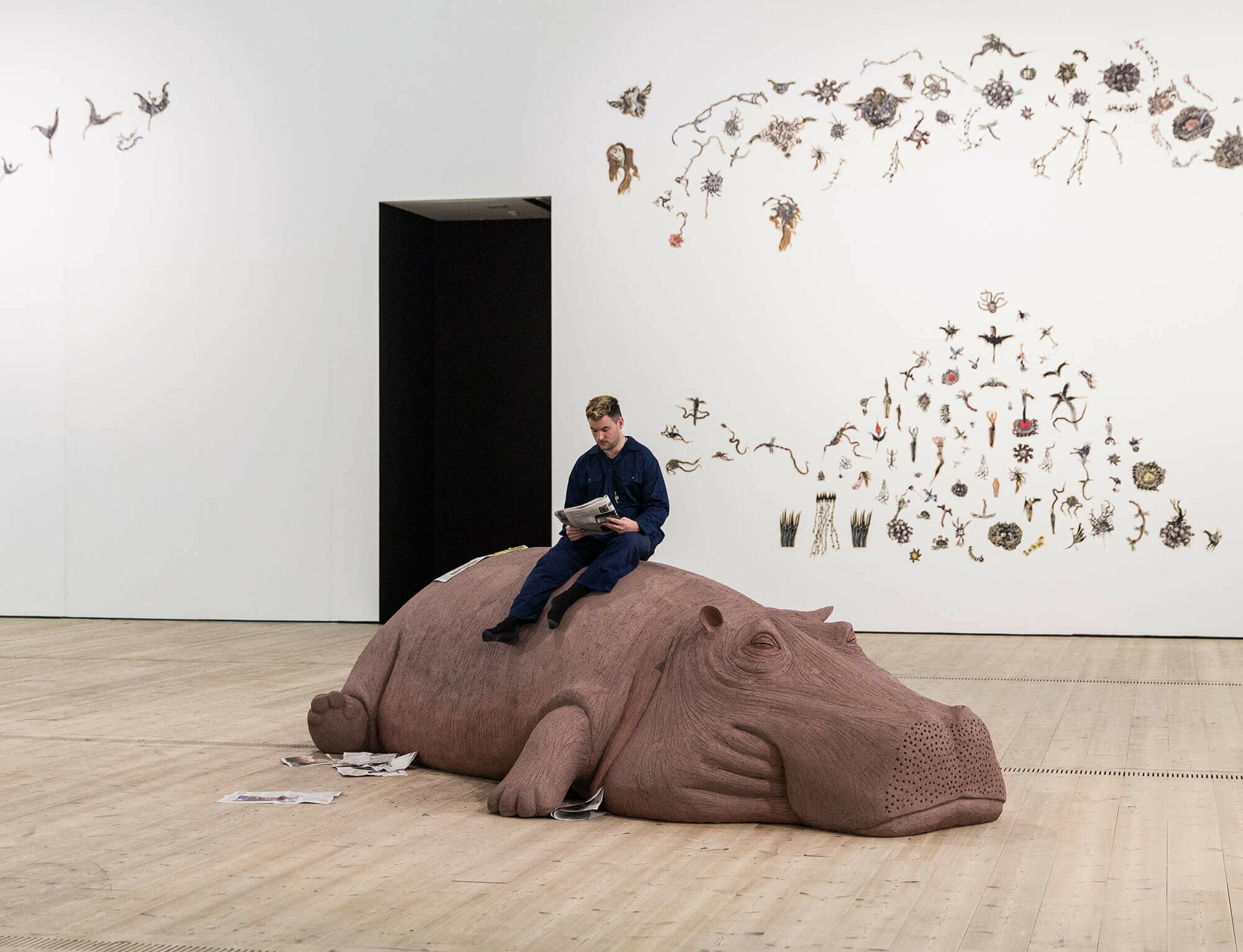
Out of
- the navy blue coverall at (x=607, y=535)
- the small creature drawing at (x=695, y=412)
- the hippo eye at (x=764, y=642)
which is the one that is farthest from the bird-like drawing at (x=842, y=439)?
the hippo eye at (x=764, y=642)

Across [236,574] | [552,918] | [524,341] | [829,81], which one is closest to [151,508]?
[236,574]

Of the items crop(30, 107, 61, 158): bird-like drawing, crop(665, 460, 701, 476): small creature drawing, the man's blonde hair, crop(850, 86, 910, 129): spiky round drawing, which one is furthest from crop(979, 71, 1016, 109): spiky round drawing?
crop(30, 107, 61, 158): bird-like drawing

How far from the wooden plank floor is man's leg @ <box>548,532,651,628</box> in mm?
685

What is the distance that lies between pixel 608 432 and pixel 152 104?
289 inches

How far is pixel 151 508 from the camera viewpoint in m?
10.9

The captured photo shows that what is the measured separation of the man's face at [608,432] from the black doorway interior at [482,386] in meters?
5.99

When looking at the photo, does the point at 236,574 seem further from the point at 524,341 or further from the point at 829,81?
the point at 829,81

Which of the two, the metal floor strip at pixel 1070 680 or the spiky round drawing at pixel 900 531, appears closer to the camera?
the metal floor strip at pixel 1070 680

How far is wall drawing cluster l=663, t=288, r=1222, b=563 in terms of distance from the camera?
31.2ft

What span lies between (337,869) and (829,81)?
7701mm

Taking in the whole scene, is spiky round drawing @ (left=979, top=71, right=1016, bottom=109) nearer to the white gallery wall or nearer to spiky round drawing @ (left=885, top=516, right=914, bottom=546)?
the white gallery wall

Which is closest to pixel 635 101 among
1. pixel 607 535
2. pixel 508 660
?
pixel 607 535

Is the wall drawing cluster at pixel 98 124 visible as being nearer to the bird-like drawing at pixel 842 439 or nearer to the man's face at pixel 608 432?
the bird-like drawing at pixel 842 439

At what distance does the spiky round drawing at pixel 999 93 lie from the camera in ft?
31.9
